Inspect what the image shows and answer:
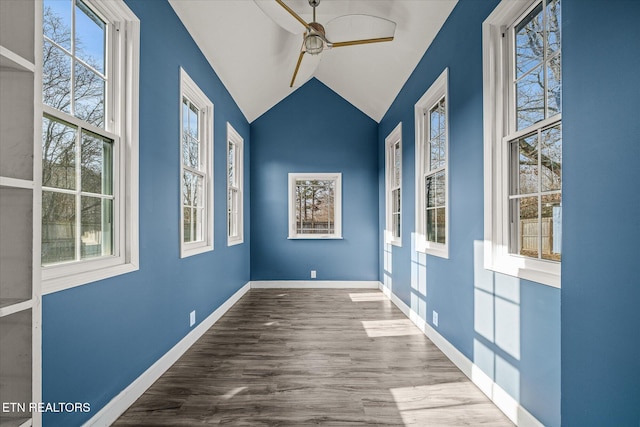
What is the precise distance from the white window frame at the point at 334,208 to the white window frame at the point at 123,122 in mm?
3773

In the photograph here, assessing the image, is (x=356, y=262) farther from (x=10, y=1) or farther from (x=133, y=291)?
(x=10, y=1)

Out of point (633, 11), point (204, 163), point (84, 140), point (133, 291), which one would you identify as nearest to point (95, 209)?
point (84, 140)

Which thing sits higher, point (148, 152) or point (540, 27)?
point (540, 27)

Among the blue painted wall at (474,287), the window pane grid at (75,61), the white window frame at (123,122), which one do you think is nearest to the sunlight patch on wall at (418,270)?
the blue painted wall at (474,287)

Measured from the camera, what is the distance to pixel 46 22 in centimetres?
156

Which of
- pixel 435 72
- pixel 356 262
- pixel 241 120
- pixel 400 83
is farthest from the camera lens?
pixel 356 262

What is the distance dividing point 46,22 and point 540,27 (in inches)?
100

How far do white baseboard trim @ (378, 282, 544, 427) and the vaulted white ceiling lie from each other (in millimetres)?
2834

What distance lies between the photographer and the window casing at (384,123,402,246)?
15.8 feet

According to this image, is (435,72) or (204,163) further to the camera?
(204,163)

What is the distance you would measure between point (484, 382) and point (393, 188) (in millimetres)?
3148

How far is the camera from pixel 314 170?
5840 mm

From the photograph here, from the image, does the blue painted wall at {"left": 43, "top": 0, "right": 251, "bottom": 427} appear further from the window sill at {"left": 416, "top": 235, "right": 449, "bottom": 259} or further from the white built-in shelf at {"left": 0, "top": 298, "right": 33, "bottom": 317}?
the window sill at {"left": 416, "top": 235, "right": 449, "bottom": 259}

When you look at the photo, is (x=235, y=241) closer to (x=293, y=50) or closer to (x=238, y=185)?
(x=238, y=185)
